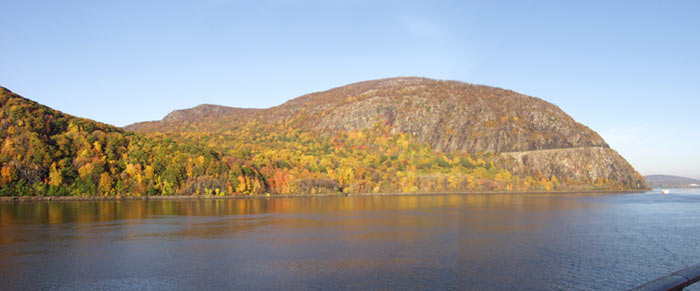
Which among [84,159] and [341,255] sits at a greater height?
[84,159]

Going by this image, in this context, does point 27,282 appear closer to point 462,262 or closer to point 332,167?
point 462,262

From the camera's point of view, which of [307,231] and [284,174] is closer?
[307,231]

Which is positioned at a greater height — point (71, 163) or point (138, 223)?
point (71, 163)

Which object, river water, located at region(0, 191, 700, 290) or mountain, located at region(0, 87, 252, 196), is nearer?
river water, located at region(0, 191, 700, 290)

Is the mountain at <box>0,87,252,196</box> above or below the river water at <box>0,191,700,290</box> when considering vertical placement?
above

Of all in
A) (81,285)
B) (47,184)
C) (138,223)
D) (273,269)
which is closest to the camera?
(81,285)

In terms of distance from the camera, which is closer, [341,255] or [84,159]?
[341,255]

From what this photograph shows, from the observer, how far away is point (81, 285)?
26.1 m

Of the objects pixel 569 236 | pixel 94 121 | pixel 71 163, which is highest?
pixel 94 121

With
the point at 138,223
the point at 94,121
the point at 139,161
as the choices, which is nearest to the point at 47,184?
the point at 139,161

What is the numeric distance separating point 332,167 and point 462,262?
15557 cm

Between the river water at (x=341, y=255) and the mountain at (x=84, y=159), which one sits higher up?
the mountain at (x=84, y=159)

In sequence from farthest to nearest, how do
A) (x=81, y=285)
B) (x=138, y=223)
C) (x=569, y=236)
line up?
(x=138, y=223)
(x=569, y=236)
(x=81, y=285)

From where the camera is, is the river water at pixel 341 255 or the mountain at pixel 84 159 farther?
the mountain at pixel 84 159
